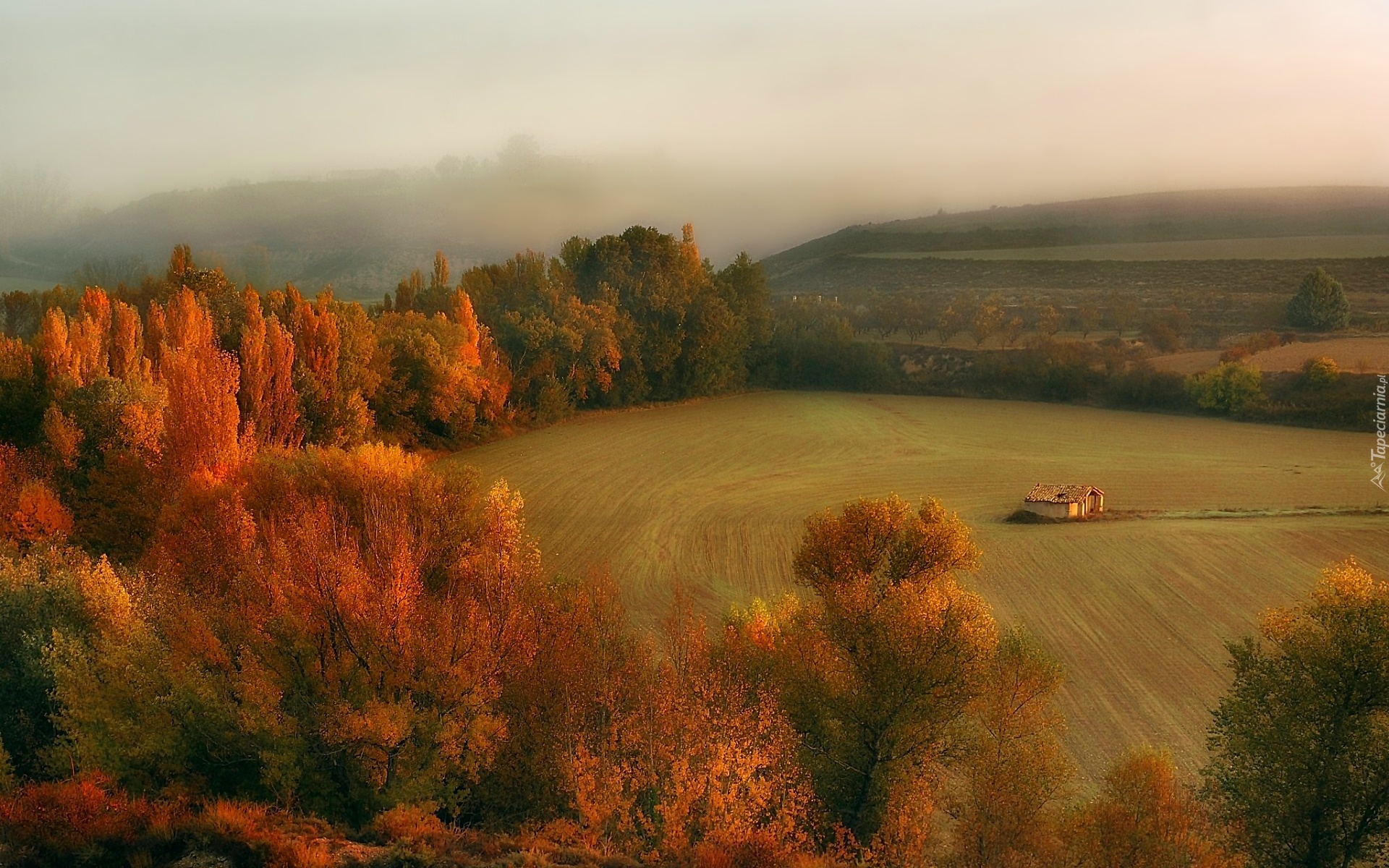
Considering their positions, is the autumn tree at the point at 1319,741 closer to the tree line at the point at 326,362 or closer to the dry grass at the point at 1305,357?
the tree line at the point at 326,362

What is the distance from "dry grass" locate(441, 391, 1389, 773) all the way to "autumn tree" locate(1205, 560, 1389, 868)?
15.5 feet

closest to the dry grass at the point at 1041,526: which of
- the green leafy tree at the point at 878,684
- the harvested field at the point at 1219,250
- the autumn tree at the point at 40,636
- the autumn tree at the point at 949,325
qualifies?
the green leafy tree at the point at 878,684

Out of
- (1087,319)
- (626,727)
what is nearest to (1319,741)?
(626,727)

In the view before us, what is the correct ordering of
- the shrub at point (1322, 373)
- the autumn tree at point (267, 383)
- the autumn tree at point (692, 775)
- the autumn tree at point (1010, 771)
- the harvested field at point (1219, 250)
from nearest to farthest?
the autumn tree at point (692, 775) → the autumn tree at point (1010, 771) → the autumn tree at point (267, 383) → the shrub at point (1322, 373) → the harvested field at point (1219, 250)

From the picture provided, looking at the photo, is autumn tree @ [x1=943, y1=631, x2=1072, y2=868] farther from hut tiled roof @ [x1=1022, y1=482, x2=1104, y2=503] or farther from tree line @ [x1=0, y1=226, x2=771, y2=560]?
tree line @ [x1=0, y1=226, x2=771, y2=560]

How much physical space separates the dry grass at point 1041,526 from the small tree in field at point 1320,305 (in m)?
21.6

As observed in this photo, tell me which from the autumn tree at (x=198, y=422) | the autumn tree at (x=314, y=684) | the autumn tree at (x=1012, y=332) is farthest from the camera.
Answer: the autumn tree at (x=1012, y=332)

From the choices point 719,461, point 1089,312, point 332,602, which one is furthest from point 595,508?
point 1089,312

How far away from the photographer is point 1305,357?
7181 cm

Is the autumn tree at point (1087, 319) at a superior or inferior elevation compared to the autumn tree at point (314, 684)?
superior

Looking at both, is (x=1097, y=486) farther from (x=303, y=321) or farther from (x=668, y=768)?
(x=303, y=321)

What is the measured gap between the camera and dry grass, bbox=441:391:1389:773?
3142cm

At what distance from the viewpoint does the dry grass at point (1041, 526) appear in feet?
103

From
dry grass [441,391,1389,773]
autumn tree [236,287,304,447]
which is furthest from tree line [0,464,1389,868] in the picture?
autumn tree [236,287,304,447]
